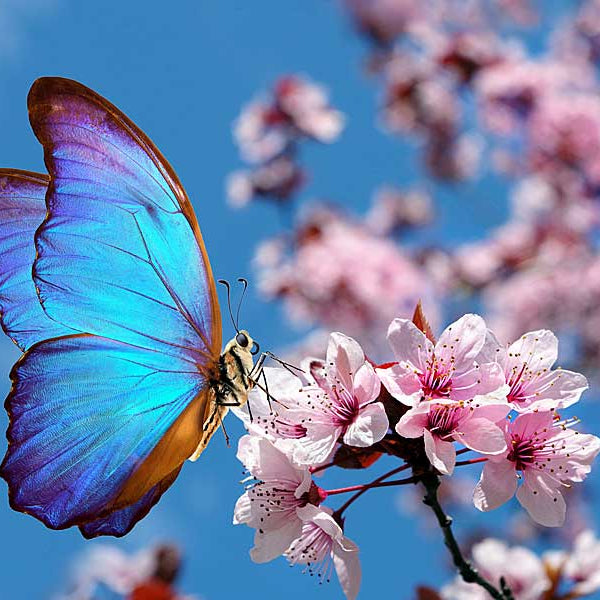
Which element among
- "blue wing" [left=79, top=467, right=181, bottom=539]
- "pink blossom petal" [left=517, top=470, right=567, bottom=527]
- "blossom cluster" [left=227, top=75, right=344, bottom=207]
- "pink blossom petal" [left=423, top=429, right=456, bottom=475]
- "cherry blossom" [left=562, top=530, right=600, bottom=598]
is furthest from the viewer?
"blossom cluster" [left=227, top=75, right=344, bottom=207]

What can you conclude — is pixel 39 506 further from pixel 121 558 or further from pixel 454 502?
pixel 454 502

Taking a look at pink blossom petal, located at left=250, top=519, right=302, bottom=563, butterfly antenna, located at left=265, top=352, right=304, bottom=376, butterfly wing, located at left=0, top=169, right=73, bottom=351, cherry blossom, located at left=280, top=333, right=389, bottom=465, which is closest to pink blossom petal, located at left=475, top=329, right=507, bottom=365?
cherry blossom, located at left=280, top=333, right=389, bottom=465

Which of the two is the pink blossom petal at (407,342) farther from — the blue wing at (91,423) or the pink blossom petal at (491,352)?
the blue wing at (91,423)

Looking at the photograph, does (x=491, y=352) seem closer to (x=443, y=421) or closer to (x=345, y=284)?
(x=443, y=421)

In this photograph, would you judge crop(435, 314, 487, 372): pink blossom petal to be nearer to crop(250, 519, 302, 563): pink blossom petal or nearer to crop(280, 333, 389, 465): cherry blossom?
crop(280, 333, 389, 465): cherry blossom

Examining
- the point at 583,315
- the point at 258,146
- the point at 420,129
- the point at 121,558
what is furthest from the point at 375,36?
the point at 121,558

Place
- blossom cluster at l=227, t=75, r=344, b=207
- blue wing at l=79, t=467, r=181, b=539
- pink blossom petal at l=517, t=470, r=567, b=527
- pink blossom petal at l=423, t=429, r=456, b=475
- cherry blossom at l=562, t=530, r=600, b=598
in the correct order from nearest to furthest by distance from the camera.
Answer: pink blossom petal at l=423, t=429, r=456, b=475
pink blossom petal at l=517, t=470, r=567, b=527
blue wing at l=79, t=467, r=181, b=539
cherry blossom at l=562, t=530, r=600, b=598
blossom cluster at l=227, t=75, r=344, b=207

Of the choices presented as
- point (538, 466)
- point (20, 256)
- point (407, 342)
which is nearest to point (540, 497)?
point (538, 466)

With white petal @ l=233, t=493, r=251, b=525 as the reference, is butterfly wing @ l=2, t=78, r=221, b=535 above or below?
above
